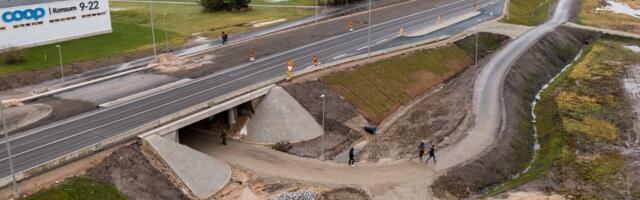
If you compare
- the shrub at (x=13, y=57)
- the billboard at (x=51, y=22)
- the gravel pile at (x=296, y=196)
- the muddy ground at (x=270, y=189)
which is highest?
the billboard at (x=51, y=22)

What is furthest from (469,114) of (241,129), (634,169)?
(241,129)

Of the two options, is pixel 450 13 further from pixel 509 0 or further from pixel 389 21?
pixel 509 0

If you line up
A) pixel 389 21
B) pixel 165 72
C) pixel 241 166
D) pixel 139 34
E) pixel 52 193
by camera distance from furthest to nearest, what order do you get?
pixel 389 21 → pixel 139 34 → pixel 165 72 → pixel 241 166 → pixel 52 193

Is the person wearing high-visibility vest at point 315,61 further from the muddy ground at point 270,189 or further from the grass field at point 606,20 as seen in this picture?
the grass field at point 606,20

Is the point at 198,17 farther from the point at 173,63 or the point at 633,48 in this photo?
the point at 633,48

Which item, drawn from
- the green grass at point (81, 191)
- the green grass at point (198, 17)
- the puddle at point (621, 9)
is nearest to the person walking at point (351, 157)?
the green grass at point (81, 191)

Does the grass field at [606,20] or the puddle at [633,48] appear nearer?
the puddle at [633,48]

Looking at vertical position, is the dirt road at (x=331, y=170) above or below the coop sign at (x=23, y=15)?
below
